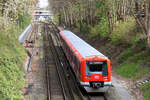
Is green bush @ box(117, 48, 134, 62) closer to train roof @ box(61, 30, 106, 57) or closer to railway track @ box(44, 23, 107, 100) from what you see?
train roof @ box(61, 30, 106, 57)

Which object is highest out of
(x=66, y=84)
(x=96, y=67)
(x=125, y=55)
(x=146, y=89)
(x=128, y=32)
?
(x=128, y=32)

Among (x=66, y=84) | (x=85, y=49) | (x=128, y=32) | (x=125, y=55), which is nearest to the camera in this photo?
(x=85, y=49)

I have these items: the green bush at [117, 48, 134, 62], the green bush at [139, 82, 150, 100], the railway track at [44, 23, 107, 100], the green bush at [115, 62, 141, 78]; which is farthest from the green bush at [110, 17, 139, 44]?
the green bush at [139, 82, 150, 100]

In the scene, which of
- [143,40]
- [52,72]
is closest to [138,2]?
[143,40]

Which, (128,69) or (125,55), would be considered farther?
(125,55)

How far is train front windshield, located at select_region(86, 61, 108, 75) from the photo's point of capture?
15.2m

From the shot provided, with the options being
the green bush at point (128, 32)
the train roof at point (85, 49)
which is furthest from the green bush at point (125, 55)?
the train roof at point (85, 49)

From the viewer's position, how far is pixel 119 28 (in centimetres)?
2566

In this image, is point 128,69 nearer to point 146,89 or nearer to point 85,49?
point 146,89

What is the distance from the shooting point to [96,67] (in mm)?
15375

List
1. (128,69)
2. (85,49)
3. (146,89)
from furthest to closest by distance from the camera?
(128,69) < (85,49) < (146,89)

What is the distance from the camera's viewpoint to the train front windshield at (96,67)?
1518cm

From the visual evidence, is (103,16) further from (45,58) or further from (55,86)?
(55,86)

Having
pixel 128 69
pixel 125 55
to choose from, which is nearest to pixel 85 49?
pixel 128 69
